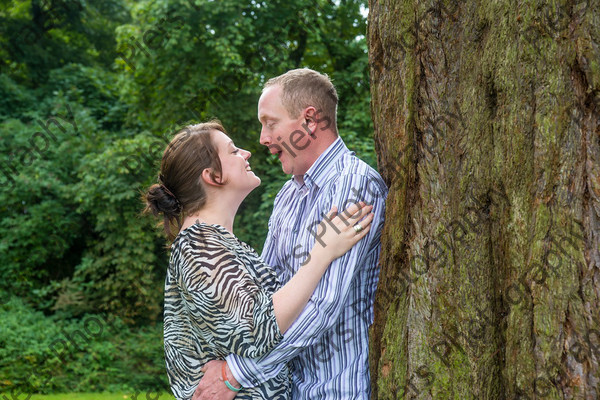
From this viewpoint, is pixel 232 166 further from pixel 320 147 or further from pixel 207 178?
pixel 320 147

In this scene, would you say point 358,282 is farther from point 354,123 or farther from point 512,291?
point 354,123

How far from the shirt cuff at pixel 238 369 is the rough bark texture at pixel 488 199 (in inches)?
20.7

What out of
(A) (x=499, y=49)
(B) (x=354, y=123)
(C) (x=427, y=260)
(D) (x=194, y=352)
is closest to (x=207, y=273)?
(D) (x=194, y=352)

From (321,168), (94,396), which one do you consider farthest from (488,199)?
(94,396)

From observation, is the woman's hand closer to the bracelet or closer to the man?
the man

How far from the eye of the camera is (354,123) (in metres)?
11.1

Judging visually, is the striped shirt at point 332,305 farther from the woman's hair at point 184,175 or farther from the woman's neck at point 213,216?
the woman's hair at point 184,175

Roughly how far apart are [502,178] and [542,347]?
2.01 ft

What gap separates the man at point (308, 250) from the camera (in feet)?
8.48

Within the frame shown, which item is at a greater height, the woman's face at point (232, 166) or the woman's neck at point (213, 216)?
the woman's face at point (232, 166)

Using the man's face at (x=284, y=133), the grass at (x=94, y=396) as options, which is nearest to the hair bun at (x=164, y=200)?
the man's face at (x=284, y=133)

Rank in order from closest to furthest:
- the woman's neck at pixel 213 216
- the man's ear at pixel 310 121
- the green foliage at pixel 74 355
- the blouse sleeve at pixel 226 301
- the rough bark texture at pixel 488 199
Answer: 1. the rough bark texture at pixel 488 199
2. the blouse sleeve at pixel 226 301
3. the woman's neck at pixel 213 216
4. the man's ear at pixel 310 121
5. the green foliage at pixel 74 355

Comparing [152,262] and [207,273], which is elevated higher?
[207,273]

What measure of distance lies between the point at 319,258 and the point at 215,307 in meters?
0.46
